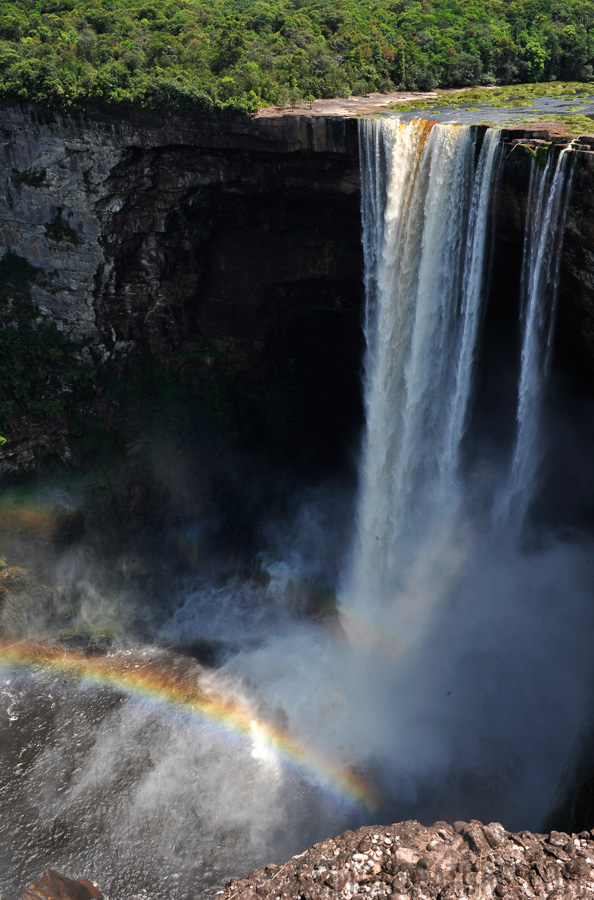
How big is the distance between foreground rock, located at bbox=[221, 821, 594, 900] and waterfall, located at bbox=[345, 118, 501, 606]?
11544 mm

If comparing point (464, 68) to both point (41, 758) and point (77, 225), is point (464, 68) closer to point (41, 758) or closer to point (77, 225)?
point (77, 225)

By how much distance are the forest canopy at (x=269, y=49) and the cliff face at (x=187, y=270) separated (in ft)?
4.04

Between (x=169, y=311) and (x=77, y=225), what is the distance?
4673 millimetres

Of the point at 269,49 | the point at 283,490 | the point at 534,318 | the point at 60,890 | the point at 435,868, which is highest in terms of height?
the point at 269,49

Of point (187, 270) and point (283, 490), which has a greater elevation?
point (187, 270)

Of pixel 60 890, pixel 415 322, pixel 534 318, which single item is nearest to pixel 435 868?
pixel 60 890

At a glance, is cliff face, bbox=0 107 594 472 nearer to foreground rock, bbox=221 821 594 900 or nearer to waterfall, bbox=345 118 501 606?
waterfall, bbox=345 118 501 606

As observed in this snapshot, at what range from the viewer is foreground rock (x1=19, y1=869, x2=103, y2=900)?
56.9 ft

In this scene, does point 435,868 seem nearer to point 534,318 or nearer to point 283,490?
point 534,318

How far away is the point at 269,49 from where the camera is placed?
91.9 ft

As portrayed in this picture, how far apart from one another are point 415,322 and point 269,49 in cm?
1450

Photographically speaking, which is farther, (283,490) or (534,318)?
(283,490)

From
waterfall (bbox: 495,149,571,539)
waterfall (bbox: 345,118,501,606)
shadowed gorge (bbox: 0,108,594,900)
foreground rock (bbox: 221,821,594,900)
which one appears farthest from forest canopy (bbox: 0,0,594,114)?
foreground rock (bbox: 221,821,594,900)

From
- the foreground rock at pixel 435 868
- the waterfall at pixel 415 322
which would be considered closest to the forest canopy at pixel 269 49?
the waterfall at pixel 415 322
